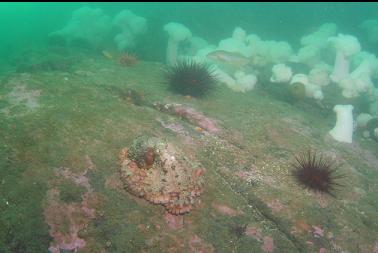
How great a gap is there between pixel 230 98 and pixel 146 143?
507 centimetres

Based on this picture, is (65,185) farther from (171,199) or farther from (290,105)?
(290,105)

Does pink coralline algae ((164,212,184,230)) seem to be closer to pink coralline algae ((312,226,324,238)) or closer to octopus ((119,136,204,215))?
octopus ((119,136,204,215))

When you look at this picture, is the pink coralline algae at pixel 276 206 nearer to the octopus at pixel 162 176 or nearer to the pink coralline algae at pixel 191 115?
the octopus at pixel 162 176

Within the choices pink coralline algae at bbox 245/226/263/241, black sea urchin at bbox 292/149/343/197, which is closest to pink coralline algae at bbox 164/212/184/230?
pink coralline algae at bbox 245/226/263/241

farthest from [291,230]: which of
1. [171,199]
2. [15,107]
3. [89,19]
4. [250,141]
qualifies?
[89,19]

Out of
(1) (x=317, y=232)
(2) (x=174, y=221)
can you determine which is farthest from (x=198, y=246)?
(1) (x=317, y=232)

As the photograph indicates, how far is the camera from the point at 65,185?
4434 millimetres

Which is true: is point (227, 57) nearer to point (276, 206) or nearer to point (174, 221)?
point (276, 206)

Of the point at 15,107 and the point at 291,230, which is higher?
the point at 15,107

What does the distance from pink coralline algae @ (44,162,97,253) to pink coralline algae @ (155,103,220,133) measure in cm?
318

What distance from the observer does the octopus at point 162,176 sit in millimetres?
4430

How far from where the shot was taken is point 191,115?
7391 mm

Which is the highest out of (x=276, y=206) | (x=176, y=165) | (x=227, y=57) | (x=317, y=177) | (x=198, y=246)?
(x=227, y=57)

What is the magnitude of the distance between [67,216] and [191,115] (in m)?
3.92
